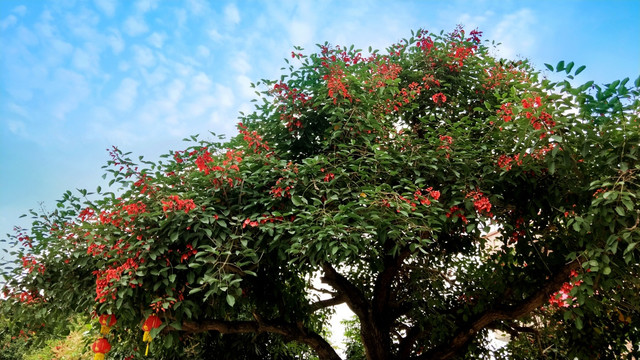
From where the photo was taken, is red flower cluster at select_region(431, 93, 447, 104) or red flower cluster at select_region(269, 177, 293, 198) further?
red flower cluster at select_region(431, 93, 447, 104)

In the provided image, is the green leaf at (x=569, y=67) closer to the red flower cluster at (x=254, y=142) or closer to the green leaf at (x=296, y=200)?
the green leaf at (x=296, y=200)

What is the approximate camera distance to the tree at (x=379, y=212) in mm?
3238

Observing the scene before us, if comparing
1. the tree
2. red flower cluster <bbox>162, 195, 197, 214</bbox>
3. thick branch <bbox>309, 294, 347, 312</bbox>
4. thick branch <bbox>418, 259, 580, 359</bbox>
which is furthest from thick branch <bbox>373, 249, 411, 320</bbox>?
red flower cluster <bbox>162, 195, 197, 214</bbox>

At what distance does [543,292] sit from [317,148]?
8.51 feet

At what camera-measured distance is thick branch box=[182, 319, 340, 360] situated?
4.41 metres

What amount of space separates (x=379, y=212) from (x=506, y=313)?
2364 millimetres

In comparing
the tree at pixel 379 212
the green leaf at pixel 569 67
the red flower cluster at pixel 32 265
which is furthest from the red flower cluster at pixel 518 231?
the red flower cluster at pixel 32 265

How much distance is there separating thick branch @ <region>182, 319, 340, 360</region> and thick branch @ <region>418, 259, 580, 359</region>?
1.17 m

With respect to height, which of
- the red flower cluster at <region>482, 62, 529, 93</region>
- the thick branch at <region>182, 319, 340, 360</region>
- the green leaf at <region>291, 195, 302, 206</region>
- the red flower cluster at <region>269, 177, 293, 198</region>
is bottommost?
the thick branch at <region>182, 319, 340, 360</region>

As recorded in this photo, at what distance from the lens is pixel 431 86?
489 cm

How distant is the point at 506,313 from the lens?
4730 millimetres

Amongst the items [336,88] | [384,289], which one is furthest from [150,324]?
[384,289]

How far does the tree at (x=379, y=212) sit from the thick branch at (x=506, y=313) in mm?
21

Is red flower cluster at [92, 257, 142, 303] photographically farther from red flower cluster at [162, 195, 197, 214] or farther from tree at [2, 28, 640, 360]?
red flower cluster at [162, 195, 197, 214]
